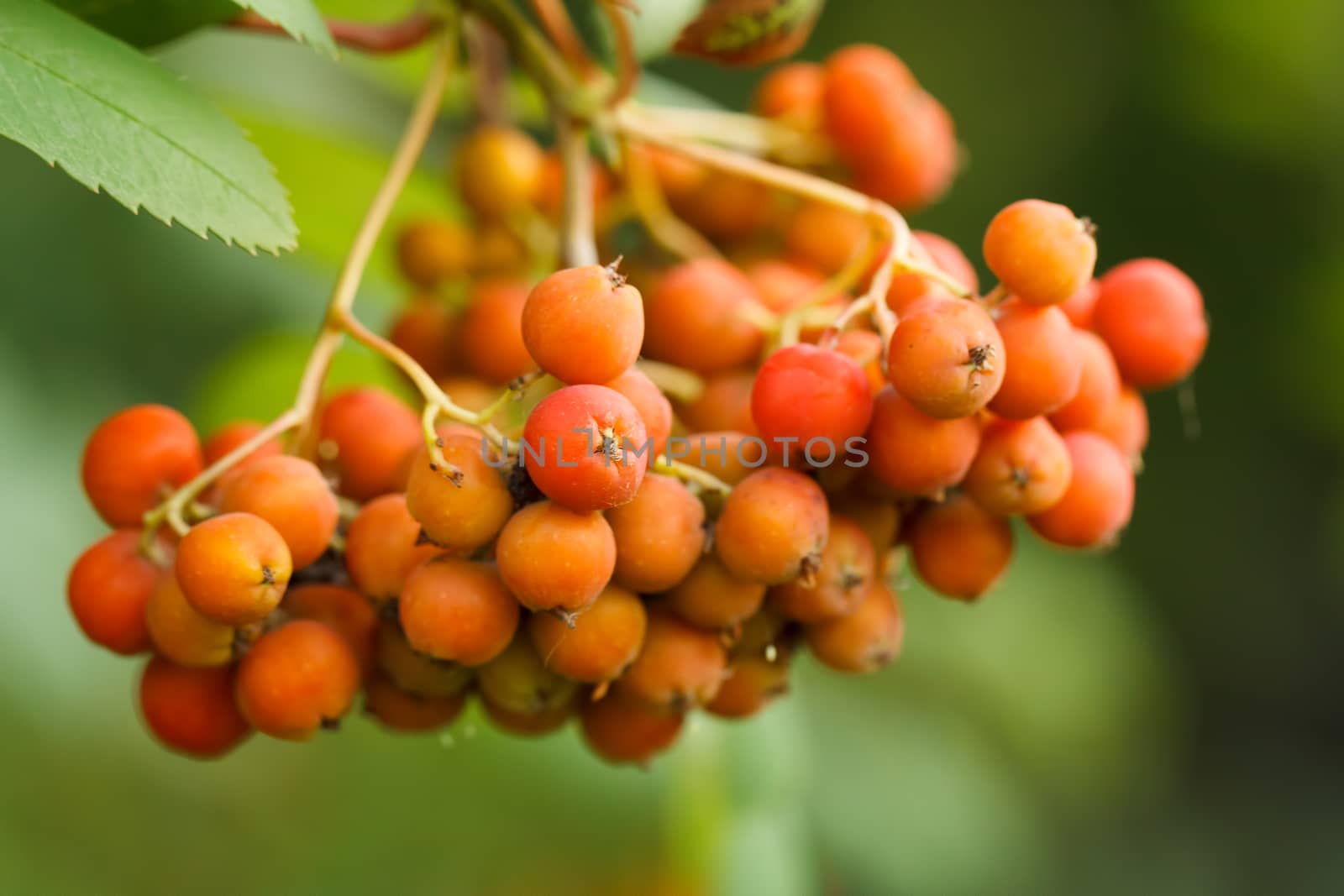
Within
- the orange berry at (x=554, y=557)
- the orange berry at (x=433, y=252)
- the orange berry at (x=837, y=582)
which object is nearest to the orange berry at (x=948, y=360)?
the orange berry at (x=837, y=582)

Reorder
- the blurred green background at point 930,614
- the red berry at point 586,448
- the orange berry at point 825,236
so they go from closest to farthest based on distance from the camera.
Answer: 1. the red berry at point 586,448
2. the orange berry at point 825,236
3. the blurred green background at point 930,614

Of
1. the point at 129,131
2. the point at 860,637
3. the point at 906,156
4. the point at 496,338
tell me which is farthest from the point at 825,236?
the point at 129,131

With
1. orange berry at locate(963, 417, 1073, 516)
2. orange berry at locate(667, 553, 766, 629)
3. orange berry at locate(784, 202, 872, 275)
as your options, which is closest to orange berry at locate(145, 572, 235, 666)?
orange berry at locate(667, 553, 766, 629)

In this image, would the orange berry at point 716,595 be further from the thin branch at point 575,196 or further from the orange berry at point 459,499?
the thin branch at point 575,196

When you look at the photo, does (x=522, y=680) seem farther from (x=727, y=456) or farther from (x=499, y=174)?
(x=499, y=174)

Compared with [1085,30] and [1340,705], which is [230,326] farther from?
[1340,705]

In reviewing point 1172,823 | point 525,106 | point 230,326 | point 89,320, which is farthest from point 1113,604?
point 89,320

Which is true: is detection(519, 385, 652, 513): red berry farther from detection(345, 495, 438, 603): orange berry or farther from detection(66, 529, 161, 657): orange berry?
detection(66, 529, 161, 657): orange berry
